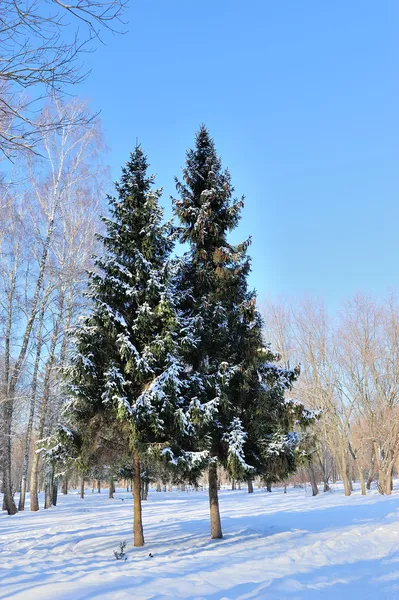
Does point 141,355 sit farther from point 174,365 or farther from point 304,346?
point 304,346

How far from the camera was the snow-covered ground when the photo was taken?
607cm

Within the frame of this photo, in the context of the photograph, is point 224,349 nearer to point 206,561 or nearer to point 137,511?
point 137,511

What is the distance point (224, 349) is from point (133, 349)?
3001 millimetres

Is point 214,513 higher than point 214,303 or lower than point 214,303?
lower

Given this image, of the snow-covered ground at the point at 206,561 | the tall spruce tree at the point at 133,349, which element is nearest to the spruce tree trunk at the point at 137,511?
the tall spruce tree at the point at 133,349

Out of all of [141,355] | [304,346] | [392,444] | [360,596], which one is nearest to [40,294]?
[141,355]

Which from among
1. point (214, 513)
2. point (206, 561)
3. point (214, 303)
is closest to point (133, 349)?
point (214, 303)

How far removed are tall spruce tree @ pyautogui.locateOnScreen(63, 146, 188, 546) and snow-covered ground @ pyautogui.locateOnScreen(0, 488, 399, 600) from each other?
1738 millimetres

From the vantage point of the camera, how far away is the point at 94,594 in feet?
18.6

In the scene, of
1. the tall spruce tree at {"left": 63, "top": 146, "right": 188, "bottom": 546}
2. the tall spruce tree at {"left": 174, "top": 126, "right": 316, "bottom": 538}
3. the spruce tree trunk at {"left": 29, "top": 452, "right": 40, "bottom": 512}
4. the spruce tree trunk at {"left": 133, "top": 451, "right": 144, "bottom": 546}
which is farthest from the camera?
the spruce tree trunk at {"left": 29, "top": 452, "right": 40, "bottom": 512}

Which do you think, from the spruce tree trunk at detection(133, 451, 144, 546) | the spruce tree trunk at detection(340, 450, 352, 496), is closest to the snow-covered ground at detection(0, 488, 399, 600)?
the spruce tree trunk at detection(133, 451, 144, 546)

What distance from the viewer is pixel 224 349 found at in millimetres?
11609

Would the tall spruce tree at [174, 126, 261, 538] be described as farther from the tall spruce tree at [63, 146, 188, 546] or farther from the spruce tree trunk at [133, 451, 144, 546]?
the spruce tree trunk at [133, 451, 144, 546]

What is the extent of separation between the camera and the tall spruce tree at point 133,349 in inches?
371
